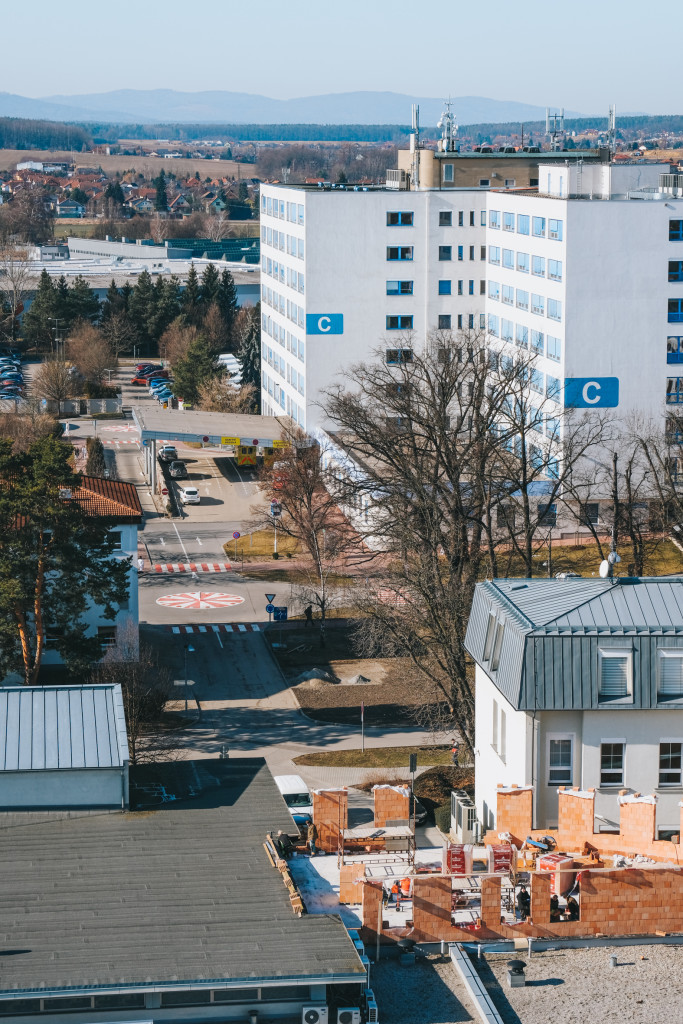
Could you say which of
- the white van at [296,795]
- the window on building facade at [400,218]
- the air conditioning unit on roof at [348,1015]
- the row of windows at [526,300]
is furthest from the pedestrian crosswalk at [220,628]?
the air conditioning unit on roof at [348,1015]

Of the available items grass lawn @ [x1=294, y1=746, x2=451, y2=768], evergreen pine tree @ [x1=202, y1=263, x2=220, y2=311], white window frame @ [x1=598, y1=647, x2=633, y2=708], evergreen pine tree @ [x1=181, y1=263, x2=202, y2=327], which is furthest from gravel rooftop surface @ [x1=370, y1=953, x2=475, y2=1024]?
evergreen pine tree @ [x1=202, y1=263, x2=220, y2=311]

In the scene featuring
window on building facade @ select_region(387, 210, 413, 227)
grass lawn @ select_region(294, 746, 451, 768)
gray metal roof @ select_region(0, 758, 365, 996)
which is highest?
window on building facade @ select_region(387, 210, 413, 227)

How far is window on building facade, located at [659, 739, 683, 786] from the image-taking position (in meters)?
29.8

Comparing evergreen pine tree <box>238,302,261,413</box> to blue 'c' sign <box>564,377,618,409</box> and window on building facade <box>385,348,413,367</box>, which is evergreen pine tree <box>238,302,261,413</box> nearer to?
window on building facade <box>385,348,413,367</box>

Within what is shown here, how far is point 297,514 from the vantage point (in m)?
62.3

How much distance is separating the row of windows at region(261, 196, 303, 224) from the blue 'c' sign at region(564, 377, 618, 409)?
834 inches

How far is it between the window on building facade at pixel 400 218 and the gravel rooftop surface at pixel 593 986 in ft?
202

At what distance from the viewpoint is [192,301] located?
129875 mm

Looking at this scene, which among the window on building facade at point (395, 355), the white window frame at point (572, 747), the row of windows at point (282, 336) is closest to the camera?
the white window frame at point (572, 747)

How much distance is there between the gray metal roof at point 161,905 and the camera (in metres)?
22.8

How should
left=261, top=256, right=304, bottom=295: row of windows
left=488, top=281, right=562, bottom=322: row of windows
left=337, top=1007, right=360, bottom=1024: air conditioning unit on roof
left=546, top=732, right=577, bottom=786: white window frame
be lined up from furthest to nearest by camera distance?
left=261, top=256, right=304, bottom=295: row of windows < left=488, top=281, right=562, bottom=322: row of windows < left=546, top=732, right=577, bottom=786: white window frame < left=337, top=1007, right=360, bottom=1024: air conditioning unit on roof

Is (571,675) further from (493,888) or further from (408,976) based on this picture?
(408,976)

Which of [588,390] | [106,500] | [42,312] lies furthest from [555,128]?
[106,500]

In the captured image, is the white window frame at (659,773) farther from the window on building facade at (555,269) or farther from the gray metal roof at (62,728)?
the window on building facade at (555,269)
